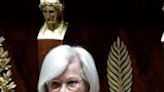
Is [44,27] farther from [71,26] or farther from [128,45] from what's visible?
[128,45]

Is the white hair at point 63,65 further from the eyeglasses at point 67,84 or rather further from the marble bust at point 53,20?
the marble bust at point 53,20

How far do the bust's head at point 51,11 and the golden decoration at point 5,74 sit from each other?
0.17 meters

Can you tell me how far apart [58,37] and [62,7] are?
8 cm

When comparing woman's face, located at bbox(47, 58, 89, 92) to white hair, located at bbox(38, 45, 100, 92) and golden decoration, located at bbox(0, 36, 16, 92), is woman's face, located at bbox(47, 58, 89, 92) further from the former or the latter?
golden decoration, located at bbox(0, 36, 16, 92)

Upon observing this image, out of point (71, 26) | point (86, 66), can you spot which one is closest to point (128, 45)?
point (71, 26)

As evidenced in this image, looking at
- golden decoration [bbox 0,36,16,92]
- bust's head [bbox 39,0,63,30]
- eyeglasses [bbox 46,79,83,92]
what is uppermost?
bust's head [bbox 39,0,63,30]

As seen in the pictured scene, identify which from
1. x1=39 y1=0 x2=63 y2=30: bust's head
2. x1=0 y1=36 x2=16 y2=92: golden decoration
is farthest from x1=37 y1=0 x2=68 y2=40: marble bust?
x1=0 y1=36 x2=16 y2=92: golden decoration

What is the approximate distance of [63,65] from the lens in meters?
1.59

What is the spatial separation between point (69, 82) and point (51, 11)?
12.3 inches

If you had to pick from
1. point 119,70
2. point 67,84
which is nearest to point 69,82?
point 67,84

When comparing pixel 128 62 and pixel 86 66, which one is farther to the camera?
pixel 128 62

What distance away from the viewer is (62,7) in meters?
1.85

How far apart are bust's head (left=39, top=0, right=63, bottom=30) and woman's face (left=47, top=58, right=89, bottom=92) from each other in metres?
0.27

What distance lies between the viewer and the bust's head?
6.01 feet
